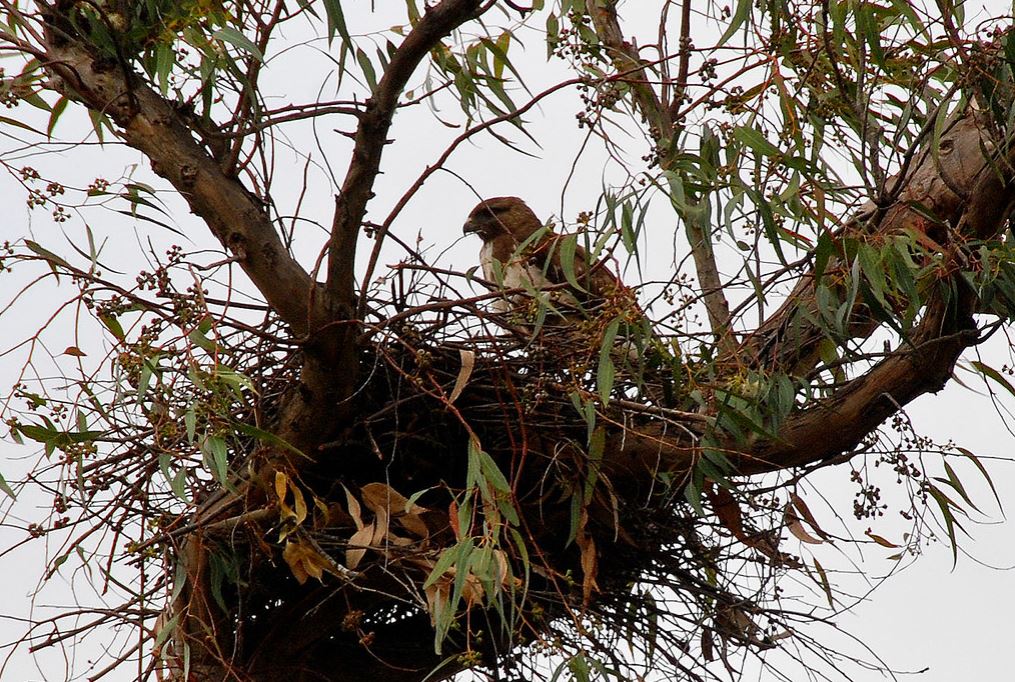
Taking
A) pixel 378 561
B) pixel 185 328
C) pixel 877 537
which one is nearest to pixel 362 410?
pixel 378 561

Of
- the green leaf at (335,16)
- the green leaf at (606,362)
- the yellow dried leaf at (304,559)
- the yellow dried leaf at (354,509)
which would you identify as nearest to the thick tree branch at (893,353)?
the green leaf at (606,362)

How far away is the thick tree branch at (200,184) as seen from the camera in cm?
253

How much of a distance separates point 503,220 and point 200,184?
1.98 meters

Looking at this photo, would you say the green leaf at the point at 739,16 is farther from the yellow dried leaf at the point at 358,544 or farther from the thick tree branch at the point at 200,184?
the yellow dried leaf at the point at 358,544

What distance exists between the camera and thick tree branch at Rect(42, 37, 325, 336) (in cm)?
253

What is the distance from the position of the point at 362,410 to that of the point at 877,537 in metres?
1.23

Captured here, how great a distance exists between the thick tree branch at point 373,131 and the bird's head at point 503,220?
1.81m

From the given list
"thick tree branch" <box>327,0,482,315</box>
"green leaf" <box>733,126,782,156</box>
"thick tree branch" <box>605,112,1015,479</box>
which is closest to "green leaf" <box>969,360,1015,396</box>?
"thick tree branch" <box>605,112,1015,479</box>

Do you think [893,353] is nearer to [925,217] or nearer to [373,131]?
[925,217]

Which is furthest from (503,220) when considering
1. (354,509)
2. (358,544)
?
(358,544)

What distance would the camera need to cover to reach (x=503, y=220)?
4414 millimetres

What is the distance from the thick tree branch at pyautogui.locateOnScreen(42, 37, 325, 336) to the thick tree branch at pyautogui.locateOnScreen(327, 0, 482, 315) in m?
0.11

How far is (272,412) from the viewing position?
2.81m

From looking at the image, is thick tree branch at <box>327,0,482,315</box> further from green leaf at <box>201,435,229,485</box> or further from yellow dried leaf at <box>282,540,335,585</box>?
yellow dried leaf at <box>282,540,335,585</box>
